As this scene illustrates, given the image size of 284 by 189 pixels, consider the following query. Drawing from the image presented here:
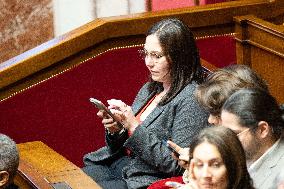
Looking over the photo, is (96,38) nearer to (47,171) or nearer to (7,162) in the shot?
(47,171)

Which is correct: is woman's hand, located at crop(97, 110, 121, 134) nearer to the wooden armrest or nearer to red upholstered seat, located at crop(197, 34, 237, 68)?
the wooden armrest

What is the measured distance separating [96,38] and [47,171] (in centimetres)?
95

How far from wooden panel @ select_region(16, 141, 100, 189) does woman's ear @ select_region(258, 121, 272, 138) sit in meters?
0.51

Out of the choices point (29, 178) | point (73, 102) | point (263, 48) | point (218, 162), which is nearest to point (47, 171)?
point (29, 178)

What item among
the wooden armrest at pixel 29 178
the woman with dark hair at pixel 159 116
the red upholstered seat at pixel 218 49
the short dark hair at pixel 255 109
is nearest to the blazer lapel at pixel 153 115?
the woman with dark hair at pixel 159 116

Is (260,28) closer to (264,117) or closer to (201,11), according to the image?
(201,11)

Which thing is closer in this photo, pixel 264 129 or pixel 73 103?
pixel 264 129

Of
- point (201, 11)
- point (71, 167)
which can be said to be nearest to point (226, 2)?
point (201, 11)

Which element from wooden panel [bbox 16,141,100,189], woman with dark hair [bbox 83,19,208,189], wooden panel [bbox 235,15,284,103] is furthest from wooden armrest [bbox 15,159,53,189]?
wooden panel [bbox 235,15,284,103]

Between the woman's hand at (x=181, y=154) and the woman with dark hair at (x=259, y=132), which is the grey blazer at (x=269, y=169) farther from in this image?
the woman's hand at (x=181, y=154)

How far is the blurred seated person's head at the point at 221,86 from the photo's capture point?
2.28 metres

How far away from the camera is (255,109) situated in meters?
2.08

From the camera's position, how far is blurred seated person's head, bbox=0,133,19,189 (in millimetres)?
2209

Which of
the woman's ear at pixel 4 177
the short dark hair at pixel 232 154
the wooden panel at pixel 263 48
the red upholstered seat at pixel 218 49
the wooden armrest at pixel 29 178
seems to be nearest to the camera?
the short dark hair at pixel 232 154
